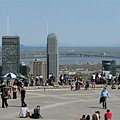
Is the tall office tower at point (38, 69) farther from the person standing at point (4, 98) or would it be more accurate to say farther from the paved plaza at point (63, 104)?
the person standing at point (4, 98)

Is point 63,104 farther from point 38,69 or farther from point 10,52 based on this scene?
point 38,69

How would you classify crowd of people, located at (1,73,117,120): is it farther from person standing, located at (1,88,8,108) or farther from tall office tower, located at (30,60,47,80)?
tall office tower, located at (30,60,47,80)

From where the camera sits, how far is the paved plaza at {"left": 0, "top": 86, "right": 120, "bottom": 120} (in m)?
21.8

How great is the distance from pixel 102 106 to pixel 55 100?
305cm

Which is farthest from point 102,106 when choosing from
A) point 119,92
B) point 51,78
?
point 51,78

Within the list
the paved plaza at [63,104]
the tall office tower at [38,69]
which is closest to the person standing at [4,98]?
the paved plaza at [63,104]

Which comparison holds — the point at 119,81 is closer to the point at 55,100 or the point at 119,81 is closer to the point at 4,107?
the point at 55,100

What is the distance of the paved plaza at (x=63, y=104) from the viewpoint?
2177 centimetres

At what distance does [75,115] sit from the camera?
21.7 m

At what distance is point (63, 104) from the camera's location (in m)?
25.5

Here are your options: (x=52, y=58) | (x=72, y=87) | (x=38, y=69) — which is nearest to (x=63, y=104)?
(x=72, y=87)

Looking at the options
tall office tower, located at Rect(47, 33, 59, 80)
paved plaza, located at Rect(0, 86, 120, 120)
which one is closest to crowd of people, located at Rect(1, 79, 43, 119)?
paved plaza, located at Rect(0, 86, 120, 120)

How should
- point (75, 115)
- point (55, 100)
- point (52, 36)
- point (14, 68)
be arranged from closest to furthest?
point (75, 115), point (55, 100), point (14, 68), point (52, 36)

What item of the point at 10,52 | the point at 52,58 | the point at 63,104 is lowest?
the point at 63,104
